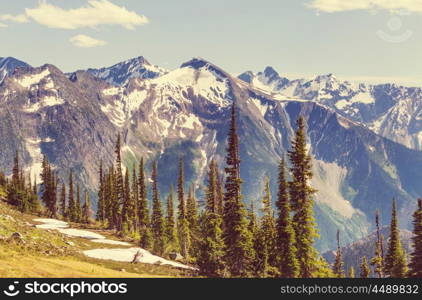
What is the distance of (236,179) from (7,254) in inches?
1279

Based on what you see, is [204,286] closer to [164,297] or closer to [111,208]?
[164,297]

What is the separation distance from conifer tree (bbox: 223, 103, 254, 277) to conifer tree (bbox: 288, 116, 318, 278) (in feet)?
25.2

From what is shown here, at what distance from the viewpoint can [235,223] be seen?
60.3 m

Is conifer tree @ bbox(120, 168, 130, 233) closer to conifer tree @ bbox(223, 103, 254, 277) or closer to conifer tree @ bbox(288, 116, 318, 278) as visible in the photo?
conifer tree @ bbox(223, 103, 254, 277)

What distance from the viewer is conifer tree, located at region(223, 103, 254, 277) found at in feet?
195

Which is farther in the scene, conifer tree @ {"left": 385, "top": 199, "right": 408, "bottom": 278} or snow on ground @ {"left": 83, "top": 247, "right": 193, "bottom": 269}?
conifer tree @ {"left": 385, "top": 199, "right": 408, "bottom": 278}

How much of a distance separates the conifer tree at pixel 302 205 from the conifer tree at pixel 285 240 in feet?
2.64

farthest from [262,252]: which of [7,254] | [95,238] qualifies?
[7,254]

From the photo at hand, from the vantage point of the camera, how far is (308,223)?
54.6 m

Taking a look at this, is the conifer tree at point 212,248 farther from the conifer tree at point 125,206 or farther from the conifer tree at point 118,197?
the conifer tree at point 118,197

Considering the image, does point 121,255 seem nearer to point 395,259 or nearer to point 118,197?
point 395,259

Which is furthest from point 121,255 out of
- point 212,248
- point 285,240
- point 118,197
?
point 118,197

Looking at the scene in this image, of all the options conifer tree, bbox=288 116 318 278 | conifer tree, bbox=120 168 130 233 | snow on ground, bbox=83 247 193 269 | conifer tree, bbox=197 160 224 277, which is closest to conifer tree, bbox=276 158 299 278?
conifer tree, bbox=288 116 318 278

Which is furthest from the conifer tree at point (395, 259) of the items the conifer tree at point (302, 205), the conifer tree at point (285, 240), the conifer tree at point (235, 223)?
the conifer tree at point (235, 223)
